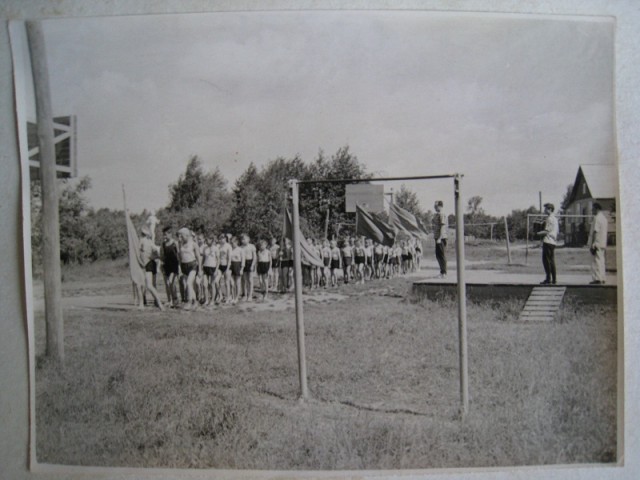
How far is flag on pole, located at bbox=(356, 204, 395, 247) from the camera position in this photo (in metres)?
3.11

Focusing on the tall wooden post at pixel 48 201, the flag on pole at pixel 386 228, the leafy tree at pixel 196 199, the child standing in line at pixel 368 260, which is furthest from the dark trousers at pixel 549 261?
the tall wooden post at pixel 48 201

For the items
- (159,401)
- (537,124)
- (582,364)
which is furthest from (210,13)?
(582,364)

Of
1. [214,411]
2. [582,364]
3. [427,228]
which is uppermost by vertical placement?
[427,228]

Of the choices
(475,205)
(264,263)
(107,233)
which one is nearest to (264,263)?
(264,263)

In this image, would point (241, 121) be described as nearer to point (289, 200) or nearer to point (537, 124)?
point (289, 200)

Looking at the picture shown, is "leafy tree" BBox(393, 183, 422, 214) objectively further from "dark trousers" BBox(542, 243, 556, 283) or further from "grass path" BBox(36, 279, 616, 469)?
"dark trousers" BBox(542, 243, 556, 283)

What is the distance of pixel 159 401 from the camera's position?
3.03 metres

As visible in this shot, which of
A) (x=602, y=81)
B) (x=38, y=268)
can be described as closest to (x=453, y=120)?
(x=602, y=81)

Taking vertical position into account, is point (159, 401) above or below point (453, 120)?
below

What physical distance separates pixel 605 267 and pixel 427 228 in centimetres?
110

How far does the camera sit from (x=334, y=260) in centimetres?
319

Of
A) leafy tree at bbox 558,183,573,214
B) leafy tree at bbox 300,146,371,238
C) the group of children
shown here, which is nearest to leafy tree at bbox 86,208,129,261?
the group of children

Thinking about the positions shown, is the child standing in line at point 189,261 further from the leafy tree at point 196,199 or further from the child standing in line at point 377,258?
the child standing in line at point 377,258

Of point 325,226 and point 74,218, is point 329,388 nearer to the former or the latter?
point 325,226
